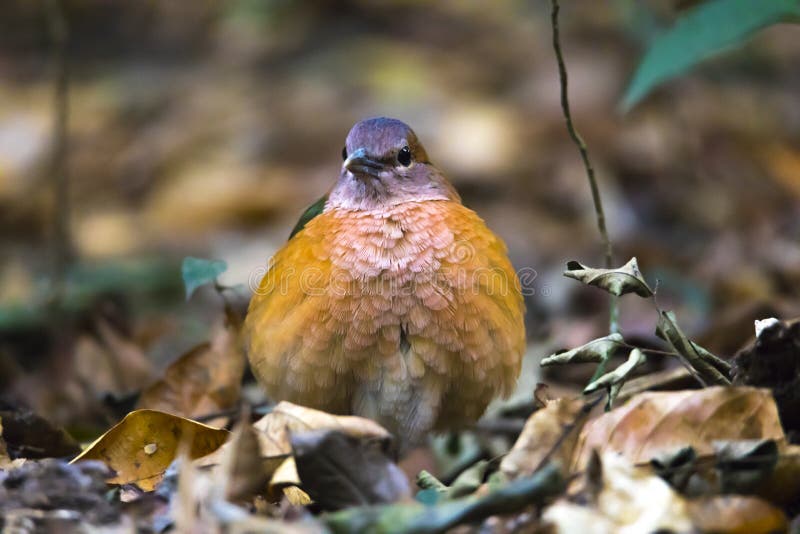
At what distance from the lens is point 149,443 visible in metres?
3.43

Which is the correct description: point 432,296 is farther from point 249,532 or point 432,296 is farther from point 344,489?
point 249,532

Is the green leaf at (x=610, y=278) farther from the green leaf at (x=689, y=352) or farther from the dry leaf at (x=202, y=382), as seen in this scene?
the dry leaf at (x=202, y=382)

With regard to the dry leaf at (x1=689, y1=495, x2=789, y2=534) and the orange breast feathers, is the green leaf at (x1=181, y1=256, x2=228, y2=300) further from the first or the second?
the dry leaf at (x1=689, y1=495, x2=789, y2=534)

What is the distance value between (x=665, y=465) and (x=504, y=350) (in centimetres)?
118

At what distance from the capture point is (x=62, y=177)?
5590mm

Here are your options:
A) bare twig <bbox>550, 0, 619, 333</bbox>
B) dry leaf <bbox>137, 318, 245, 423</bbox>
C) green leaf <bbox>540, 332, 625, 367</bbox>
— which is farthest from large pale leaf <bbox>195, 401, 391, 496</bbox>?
bare twig <bbox>550, 0, 619, 333</bbox>

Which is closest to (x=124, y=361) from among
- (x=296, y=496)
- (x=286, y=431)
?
(x=296, y=496)

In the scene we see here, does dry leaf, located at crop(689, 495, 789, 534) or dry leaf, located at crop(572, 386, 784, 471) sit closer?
dry leaf, located at crop(689, 495, 789, 534)

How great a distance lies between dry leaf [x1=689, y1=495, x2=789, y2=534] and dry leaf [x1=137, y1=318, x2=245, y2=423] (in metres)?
2.49

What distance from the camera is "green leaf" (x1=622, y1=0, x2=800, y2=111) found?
391 centimetres

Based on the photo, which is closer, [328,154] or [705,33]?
[705,33]

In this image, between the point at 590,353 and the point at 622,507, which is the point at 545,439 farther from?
the point at 590,353

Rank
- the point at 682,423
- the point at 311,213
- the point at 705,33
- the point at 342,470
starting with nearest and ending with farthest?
1. the point at 342,470
2. the point at 682,423
3. the point at 705,33
4. the point at 311,213

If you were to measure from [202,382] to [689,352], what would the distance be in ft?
7.26
